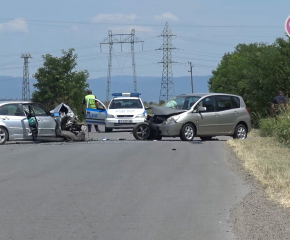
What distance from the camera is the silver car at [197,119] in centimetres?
2005

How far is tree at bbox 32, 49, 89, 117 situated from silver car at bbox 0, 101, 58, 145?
29.7m

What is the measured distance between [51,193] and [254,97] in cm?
3003

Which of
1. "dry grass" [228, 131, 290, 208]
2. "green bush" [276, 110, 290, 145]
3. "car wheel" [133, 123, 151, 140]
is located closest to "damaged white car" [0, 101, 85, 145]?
"car wheel" [133, 123, 151, 140]

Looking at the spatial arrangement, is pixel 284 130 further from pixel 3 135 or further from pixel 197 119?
pixel 3 135

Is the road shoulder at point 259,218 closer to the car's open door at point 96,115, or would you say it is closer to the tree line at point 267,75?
the car's open door at point 96,115

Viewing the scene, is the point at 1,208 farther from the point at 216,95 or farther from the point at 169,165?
the point at 216,95

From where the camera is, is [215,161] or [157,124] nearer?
[215,161]

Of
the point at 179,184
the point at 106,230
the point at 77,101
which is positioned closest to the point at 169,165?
the point at 179,184

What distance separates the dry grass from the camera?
33.0ft

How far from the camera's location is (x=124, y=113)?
28.1 m

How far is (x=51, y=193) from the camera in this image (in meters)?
10.3

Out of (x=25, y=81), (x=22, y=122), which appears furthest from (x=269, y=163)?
(x=25, y=81)

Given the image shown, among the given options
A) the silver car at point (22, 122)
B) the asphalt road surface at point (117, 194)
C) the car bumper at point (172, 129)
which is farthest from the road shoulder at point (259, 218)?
the silver car at point (22, 122)

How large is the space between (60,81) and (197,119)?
31.1 metres
